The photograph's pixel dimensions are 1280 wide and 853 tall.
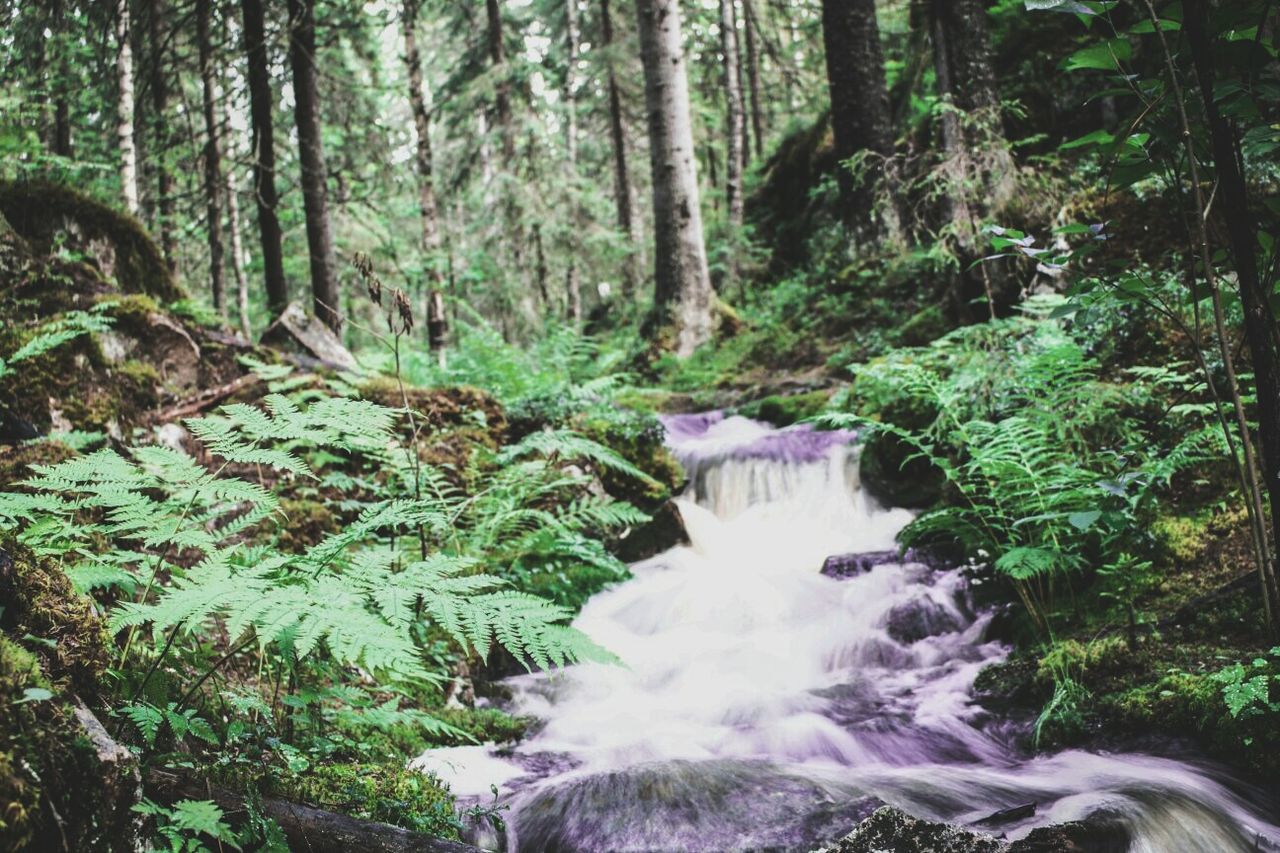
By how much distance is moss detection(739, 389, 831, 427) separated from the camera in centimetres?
828

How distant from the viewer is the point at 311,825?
1.92m

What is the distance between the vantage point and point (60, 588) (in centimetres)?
206

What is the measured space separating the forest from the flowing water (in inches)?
1.0

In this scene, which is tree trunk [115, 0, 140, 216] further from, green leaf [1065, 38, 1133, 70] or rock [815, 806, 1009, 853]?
rock [815, 806, 1009, 853]

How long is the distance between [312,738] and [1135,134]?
357cm

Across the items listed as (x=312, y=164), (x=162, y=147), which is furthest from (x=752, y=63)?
(x=162, y=147)

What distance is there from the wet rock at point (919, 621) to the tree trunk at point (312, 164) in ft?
26.0

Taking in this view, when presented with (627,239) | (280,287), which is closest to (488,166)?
(627,239)

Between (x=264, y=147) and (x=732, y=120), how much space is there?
10531mm

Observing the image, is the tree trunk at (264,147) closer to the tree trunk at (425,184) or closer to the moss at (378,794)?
the tree trunk at (425,184)

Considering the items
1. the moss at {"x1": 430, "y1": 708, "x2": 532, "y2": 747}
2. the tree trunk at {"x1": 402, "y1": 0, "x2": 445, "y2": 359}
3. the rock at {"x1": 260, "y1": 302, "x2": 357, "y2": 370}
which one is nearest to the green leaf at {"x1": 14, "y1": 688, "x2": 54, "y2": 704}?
the moss at {"x1": 430, "y1": 708, "x2": 532, "y2": 747}

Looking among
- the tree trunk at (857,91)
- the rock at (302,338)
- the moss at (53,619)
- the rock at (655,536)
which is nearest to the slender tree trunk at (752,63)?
the tree trunk at (857,91)

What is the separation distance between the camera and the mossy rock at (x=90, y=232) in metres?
5.54

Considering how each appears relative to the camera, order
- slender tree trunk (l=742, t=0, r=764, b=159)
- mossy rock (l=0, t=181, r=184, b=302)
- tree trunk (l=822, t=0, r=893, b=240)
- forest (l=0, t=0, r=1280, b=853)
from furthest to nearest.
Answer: slender tree trunk (l=742, t=0, r=764, b=159) → tree trunk (l=822, t=0, r=893, b=240) → mossy rock (l=0, t=181, r=184, b=302) → forest (l=0, t=0, r=1280, b=853)
